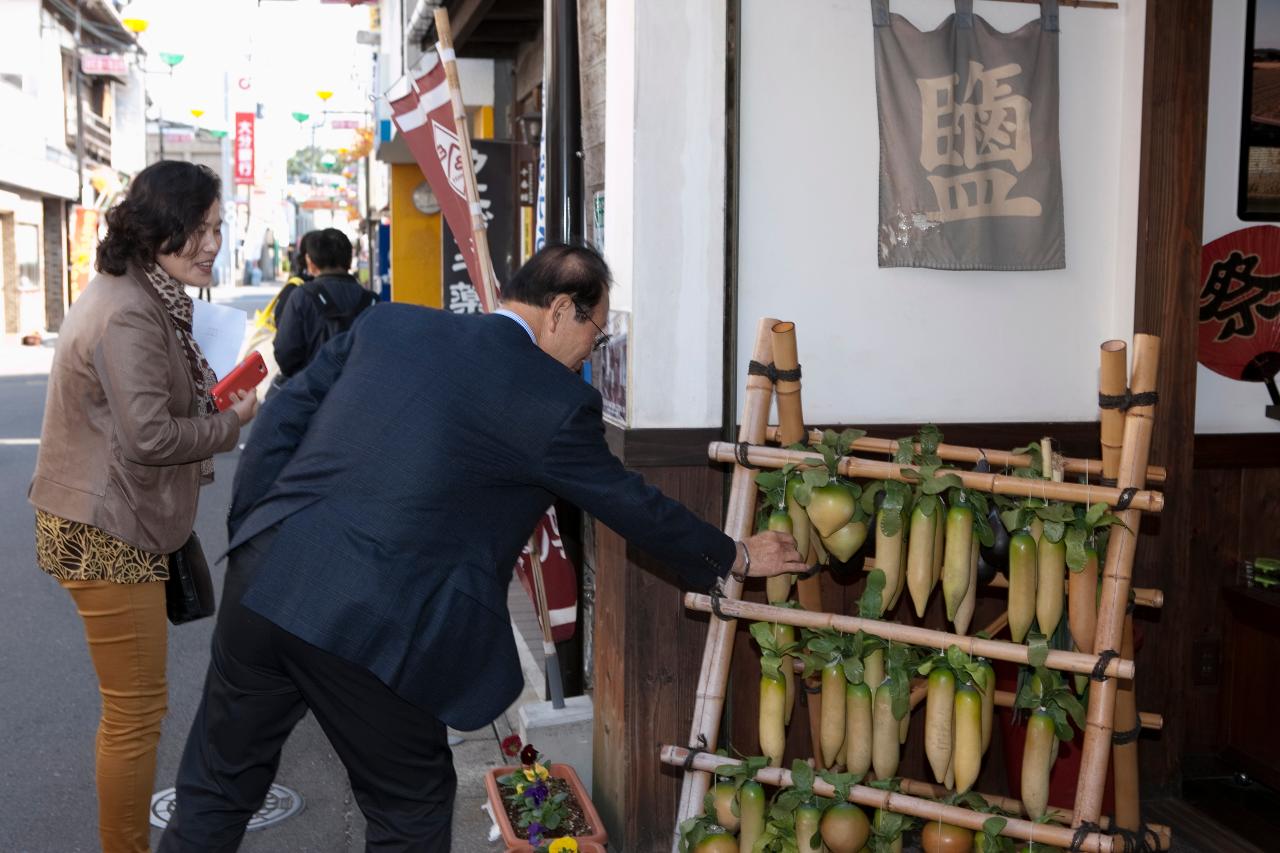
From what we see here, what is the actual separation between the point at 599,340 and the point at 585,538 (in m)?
2.48

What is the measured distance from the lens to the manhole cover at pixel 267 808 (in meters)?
4.68

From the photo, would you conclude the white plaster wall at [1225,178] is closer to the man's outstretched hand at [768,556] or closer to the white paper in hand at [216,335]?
the man's outstretched hand at [768,556]

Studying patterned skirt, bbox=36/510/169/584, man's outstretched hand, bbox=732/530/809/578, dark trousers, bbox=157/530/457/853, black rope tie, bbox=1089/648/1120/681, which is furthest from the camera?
patterned skirt, bbox=36/510/169/584

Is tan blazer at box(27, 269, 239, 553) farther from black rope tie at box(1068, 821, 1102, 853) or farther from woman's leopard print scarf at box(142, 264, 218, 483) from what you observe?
black rope tie at box(1068, 821, 1102, 853)

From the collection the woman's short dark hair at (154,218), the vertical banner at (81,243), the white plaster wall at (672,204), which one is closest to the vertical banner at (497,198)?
the white plaster wall at (672,204)

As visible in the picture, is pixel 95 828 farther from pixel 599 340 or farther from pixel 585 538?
pixel 599 340

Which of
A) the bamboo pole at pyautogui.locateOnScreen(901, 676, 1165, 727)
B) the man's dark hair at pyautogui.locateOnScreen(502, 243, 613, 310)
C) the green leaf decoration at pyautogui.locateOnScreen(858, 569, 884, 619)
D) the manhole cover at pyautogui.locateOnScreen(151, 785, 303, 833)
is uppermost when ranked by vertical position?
the man's dark hair at pyautogui.locateOnScreen(502, 243, 613, 310)

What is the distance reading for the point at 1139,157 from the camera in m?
4.43

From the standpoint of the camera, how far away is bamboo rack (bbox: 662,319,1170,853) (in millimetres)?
3283

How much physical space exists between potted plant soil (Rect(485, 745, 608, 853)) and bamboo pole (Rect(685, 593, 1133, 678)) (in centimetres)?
93

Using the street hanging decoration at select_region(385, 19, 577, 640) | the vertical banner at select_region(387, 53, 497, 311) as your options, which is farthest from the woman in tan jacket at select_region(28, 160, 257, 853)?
the vertical banner at select_region(387, 53, 497, 311)

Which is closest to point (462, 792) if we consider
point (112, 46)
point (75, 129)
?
point (75, 129)

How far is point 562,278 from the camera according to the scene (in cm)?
299

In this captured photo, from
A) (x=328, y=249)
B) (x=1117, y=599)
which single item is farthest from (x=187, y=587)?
(x=328, y=249)
